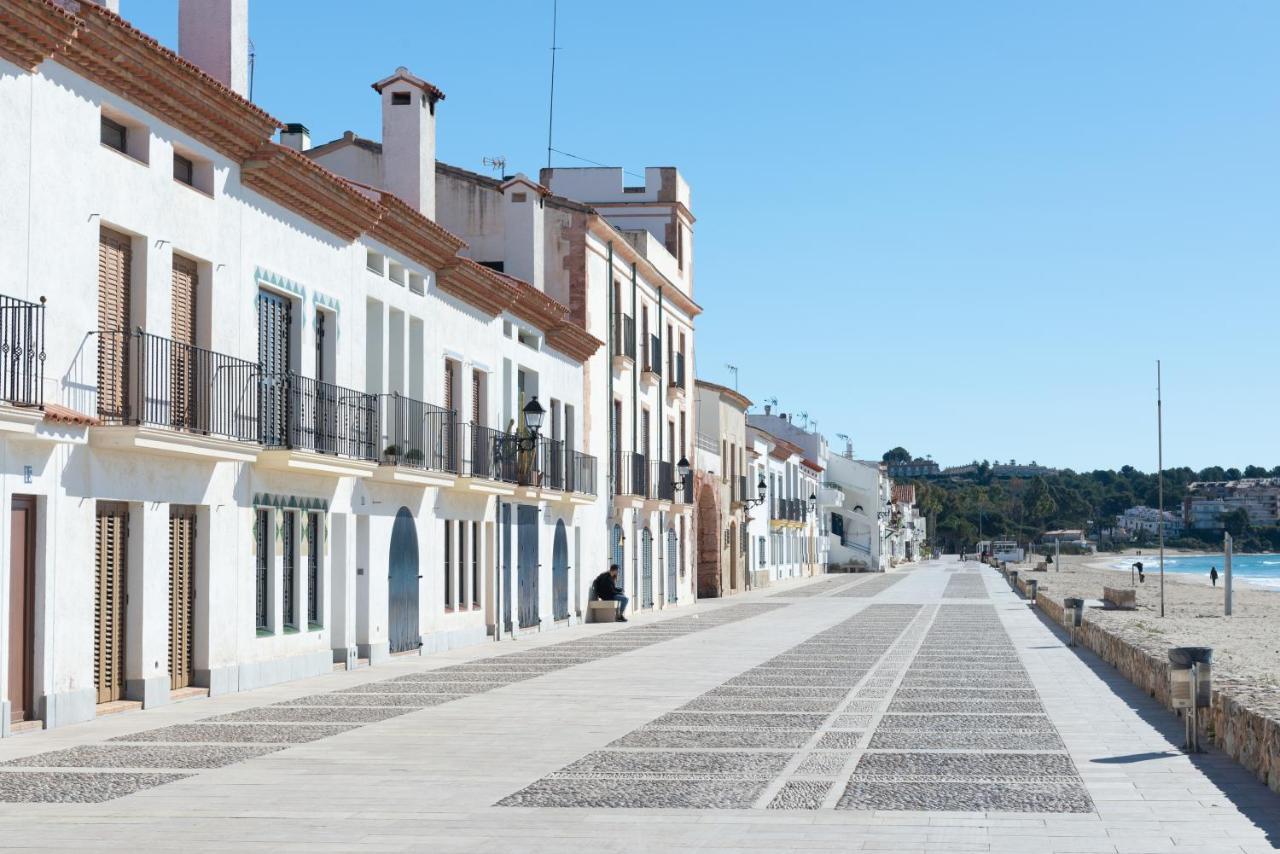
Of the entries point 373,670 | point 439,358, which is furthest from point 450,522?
point 373,670

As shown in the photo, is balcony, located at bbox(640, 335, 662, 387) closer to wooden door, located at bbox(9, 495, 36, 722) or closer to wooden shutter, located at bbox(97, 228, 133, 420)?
wooden shutter, located at bbox(97, 228, 133, 420)

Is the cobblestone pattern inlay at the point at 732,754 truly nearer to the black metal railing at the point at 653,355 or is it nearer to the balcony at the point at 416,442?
the balcony at the point at 416,442

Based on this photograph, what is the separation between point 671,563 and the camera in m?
46.5

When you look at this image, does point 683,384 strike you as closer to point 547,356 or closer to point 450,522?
point 547,356

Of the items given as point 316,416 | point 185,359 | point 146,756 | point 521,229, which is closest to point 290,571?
point 316,416

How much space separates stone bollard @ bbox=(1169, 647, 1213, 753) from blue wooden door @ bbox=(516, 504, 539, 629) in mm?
19106

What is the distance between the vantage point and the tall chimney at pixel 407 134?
2625 cm

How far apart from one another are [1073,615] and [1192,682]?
16.3 meters

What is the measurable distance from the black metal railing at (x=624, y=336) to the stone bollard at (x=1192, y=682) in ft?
88.4

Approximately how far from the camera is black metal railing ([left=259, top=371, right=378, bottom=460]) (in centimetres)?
1916

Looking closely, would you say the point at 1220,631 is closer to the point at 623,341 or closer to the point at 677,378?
the point at 623,341

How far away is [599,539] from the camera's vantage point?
37.8m

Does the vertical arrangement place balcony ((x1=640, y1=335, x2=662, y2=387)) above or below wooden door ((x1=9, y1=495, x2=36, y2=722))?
above

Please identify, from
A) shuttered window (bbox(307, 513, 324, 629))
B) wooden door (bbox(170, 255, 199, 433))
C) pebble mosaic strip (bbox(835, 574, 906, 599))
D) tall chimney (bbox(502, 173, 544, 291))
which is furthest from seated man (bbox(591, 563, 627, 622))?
wooden door (bbox(170, 255, 199, 433))
